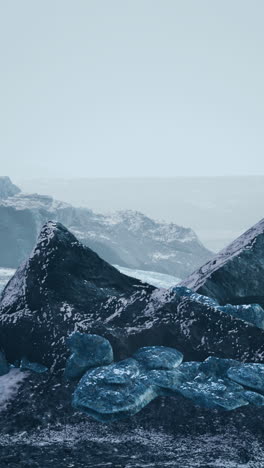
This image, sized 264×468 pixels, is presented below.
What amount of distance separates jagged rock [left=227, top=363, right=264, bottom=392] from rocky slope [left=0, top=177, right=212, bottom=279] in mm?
78877

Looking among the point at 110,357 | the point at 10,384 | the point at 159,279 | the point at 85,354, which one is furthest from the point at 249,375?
the point at 159,279

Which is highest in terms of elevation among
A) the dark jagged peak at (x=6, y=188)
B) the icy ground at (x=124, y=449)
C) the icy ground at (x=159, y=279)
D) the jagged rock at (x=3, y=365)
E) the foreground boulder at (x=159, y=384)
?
the dark jagged peak at (x=6, y=188)

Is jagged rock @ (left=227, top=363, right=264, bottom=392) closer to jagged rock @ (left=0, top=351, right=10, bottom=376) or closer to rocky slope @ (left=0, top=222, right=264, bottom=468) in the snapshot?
rocky slope @ (left=0, top=222, right=264, bottom=468)

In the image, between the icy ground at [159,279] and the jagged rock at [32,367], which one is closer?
the jagged rock at [32,367]

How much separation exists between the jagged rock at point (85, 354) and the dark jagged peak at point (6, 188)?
98411 millimetres

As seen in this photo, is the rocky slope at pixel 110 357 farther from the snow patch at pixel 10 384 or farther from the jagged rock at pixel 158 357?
the jagged rock at pixel 158 357

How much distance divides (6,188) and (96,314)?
10216 cm

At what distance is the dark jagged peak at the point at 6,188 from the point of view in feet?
329

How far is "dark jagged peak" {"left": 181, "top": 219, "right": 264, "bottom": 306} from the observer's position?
700 cm

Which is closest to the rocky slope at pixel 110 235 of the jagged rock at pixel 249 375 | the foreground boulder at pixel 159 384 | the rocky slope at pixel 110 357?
the rocky slope at pixel 110 357

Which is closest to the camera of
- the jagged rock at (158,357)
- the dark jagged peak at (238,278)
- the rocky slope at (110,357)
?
the rocky slope at (110,357)

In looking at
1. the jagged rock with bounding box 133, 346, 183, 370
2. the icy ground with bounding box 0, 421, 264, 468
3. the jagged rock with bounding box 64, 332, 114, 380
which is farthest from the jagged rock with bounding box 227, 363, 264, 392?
the jagged rock with bounding box 64, 332, 114, 380

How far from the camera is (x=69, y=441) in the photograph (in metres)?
3.63

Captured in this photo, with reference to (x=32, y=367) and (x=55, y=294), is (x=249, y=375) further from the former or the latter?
(x=55, y=294)
